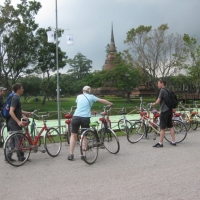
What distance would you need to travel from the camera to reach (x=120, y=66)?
46031 millimetres

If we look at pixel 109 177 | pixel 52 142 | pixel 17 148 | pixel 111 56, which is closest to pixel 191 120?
pixel 52 142

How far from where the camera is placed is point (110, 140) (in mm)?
6797

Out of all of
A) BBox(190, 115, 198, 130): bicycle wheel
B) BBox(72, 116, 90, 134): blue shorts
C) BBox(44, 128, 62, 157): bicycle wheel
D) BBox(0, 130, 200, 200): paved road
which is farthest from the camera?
BBox(190, 115, 198, 130): bicycle wheel

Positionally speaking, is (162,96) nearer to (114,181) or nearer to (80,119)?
(80,119)

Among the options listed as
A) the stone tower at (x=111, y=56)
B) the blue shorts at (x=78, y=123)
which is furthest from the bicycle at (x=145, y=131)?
the stone tower at (x=111, y=56)

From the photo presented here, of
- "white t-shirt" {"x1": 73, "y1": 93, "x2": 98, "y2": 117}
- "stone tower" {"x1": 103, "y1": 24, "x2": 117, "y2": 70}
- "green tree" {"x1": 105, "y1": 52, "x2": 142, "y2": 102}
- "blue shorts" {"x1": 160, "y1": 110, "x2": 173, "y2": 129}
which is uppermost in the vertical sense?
"stone tower" {"x1": 103, "y1": 24, "x2": 117, "y2": 70}

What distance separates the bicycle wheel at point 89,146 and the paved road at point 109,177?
0.15m

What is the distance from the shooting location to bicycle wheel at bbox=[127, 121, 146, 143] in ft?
27.9

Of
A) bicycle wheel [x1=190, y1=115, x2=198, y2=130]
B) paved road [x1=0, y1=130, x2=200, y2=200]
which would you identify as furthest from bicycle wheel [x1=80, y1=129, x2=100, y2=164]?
bicycle wheel [x1=190, y1=115, x2=198, y2=130]

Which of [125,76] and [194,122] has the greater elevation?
[125,76]

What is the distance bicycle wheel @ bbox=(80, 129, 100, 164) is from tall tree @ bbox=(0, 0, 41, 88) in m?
25.0

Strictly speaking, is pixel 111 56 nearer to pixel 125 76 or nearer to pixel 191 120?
pixel 125 76

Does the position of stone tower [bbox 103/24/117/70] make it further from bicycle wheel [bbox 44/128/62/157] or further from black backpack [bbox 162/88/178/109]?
bicycle wheel [bbox 44/128/62/157]

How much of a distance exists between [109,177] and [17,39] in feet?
88.2
